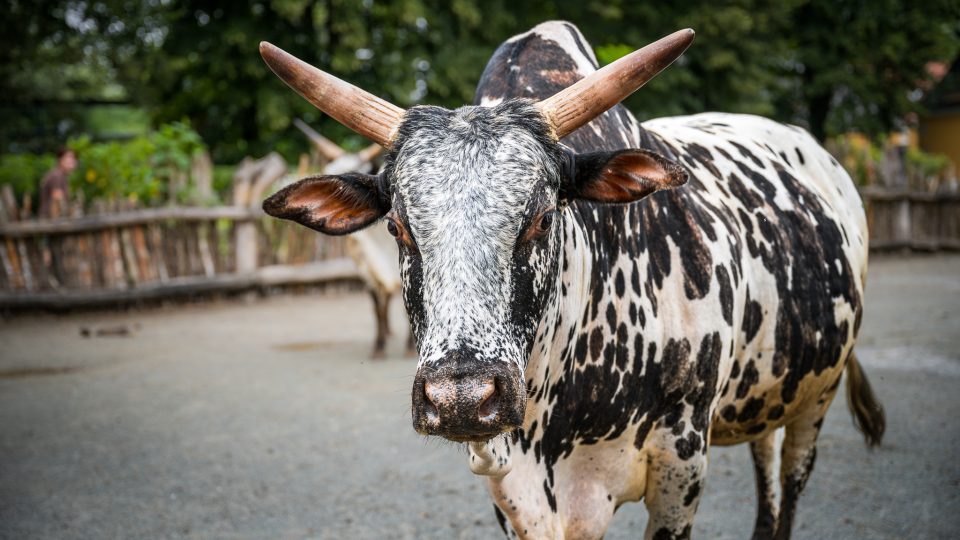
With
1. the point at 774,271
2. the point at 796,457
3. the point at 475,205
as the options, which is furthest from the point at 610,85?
the point at 796,457

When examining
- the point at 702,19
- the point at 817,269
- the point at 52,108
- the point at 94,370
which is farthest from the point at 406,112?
the point at 52,108

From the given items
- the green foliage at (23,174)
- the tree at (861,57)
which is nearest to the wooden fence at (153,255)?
the green foliage at (23,174)

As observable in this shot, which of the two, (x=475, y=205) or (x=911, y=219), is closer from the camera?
(x=475, y=205)

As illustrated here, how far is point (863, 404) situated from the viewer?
13.5 ft

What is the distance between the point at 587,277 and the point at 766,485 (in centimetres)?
169

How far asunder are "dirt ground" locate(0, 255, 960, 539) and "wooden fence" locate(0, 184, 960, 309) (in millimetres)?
1840

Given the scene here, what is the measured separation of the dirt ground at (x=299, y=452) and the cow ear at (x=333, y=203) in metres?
0.69

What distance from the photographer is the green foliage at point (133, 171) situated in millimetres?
11203

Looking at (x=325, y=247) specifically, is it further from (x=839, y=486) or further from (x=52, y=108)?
(x=52, y=108)

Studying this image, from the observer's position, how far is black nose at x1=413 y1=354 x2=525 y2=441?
5.91 ft

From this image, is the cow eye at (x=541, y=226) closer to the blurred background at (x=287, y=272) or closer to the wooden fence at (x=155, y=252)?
the blurred background at (x=287, y=272)

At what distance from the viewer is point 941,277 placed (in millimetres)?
12469

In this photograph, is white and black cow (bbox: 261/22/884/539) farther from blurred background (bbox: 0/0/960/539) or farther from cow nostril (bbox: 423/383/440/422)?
blurred background (bbox: 0/0/960/539)

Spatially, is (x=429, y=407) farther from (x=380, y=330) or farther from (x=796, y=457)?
(x=380, y=330)
